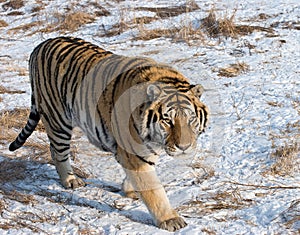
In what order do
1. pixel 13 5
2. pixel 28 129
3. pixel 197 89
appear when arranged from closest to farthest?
pixel 197 89
pixel 28 129
pixel 13 5

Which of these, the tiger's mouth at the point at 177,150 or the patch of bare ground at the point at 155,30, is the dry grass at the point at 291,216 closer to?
the tiger's mouth at the point at 177,150

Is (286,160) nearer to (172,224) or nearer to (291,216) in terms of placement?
(291,216)

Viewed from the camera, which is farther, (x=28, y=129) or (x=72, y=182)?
(x=28, y=129)

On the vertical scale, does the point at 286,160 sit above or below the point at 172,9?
above

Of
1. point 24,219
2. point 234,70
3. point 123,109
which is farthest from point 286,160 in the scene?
point 234,70

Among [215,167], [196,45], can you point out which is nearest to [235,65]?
[196,45]

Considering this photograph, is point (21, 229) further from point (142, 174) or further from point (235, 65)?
point (235, 65)

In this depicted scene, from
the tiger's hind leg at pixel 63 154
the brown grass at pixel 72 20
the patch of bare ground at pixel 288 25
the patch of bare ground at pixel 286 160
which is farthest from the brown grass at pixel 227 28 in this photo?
the tiger's hind leg at pixel 63 154

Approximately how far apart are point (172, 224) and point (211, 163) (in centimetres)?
116

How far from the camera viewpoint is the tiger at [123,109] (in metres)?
3.06

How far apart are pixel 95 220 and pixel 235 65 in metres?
4.24

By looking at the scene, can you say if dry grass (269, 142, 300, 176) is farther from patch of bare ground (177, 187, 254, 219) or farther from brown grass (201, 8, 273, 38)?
brown grass (201, 8, 273, 38)

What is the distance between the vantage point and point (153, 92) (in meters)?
3.01

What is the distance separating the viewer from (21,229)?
3322mm
